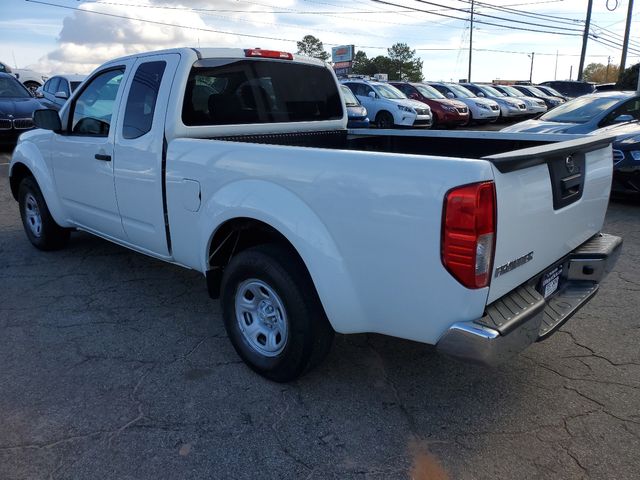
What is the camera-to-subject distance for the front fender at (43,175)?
4980mm

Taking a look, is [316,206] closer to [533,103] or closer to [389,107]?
[389,107]

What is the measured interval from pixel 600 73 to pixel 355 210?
12017cm

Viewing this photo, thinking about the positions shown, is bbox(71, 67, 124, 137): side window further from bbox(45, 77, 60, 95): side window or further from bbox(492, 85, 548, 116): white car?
bbox(492, 85, 548, 116): white car

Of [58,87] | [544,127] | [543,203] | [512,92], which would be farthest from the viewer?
[512,92]

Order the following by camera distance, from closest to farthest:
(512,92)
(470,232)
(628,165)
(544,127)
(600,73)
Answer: (470,232) < (628,165) < (544,127) < (512,92) < (600,73)

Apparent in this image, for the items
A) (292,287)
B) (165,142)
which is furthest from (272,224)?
(165,142)

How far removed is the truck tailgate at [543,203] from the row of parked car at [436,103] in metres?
12.5

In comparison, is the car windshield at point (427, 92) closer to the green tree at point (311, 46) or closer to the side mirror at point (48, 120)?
the side mirror at point (48, 120)

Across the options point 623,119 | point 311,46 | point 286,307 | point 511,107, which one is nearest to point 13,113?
point 286,307

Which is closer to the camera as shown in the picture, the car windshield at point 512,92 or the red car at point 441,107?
the red car at point 441,107

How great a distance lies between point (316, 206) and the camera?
102 inches

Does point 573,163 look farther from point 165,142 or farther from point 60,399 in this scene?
point 60,399

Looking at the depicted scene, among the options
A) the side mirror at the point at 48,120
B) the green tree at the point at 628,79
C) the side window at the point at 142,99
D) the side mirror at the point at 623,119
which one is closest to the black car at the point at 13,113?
the side mirror at the point at 48,120

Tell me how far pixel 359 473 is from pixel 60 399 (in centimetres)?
178
